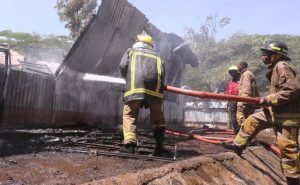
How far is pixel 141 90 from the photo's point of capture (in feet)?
14.5

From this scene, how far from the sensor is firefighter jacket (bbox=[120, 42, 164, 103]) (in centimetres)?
445

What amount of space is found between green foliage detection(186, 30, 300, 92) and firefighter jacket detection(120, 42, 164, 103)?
63.8 ft

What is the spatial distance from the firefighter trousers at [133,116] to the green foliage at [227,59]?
19385 mm

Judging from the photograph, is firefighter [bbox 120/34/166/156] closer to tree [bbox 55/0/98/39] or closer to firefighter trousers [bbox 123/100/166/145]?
firefighter trousers [bbox 123/100/166/145]

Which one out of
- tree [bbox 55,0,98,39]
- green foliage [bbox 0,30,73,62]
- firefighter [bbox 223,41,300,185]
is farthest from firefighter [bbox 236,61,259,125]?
green foliage [bbox 0,30,73,62]

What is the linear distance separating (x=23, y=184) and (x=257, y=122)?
10.6 feet

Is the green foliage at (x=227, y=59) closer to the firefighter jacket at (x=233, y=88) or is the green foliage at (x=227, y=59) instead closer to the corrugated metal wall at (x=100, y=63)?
the firefighter jacket at (x=233, y=88)

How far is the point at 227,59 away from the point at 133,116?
24.2 meters

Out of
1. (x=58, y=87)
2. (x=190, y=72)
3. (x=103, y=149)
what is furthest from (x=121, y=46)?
(x=190, y=72)

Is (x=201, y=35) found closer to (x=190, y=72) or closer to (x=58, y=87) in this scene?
(x=190, y=72)

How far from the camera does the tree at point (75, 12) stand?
720 inches

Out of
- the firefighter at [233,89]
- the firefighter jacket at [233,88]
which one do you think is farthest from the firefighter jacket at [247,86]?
the firefighter jacket at [233,88]

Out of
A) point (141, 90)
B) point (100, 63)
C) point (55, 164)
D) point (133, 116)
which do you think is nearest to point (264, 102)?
point (141, 90)

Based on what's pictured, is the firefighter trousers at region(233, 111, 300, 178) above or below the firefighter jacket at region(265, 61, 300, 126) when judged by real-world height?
below
